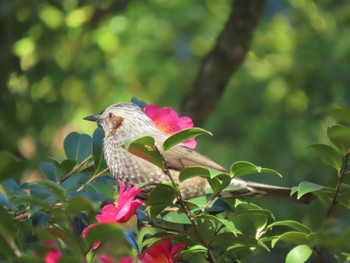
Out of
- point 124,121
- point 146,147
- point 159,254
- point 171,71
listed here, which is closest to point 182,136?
point 146,147

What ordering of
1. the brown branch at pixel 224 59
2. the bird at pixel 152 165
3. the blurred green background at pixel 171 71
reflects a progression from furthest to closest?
1. the blurred green background at pixel 171 71
2. the brown branch at pixel 224 59
3. the bird at pixel 152 165

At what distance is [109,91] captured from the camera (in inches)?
326

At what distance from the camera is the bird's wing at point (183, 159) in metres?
3.66

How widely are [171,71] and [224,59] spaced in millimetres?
4222

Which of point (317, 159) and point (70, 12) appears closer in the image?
point (70, 12)

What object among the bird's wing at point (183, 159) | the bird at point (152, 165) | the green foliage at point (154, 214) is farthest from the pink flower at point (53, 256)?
the bird's wing at point (183, 159)

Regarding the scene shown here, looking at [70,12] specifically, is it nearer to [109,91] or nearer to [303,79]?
[109,91]

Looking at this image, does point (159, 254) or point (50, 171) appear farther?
point (50, 171)

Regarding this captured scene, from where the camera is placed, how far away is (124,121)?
3969 mm

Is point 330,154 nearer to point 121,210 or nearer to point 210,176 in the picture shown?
point 210,176

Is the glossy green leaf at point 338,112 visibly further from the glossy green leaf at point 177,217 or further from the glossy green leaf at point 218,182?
the glossy green leaf at point 177,217

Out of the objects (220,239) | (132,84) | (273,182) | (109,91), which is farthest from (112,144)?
(132,84)

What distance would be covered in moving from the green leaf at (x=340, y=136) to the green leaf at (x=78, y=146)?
1.01 metres

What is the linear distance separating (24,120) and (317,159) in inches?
121
